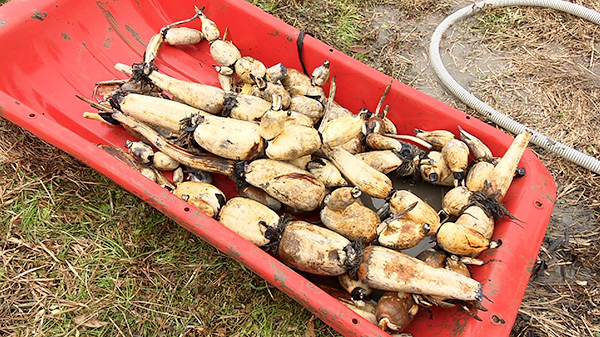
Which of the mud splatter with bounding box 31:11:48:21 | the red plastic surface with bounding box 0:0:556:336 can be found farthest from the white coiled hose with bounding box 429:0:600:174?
the mud splatter with bounding box 31:11:48:21

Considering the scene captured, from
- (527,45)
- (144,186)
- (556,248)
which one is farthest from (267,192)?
(527,45)

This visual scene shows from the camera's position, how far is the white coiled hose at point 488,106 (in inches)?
111

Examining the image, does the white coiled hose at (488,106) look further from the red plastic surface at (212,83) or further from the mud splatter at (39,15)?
the mud splatter at (39,15)

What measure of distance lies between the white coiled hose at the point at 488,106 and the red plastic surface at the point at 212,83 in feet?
2.40

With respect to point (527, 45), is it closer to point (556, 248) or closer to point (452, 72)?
point (452, 72)

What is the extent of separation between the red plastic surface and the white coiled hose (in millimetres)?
733

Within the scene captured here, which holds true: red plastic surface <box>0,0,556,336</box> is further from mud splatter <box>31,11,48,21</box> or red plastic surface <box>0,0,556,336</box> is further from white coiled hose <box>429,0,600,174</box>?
white coiled hose <box>429,0,600,174</box>

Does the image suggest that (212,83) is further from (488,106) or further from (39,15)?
(488,106)

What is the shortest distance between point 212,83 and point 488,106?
192 centimetres

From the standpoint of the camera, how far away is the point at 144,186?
1.95m

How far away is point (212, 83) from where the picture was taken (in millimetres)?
2906

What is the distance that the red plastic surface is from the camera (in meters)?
1.80

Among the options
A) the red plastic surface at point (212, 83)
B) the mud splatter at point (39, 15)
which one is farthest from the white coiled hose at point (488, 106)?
the mud splatter at point (39, 15)

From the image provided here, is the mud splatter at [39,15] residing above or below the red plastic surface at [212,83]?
above
